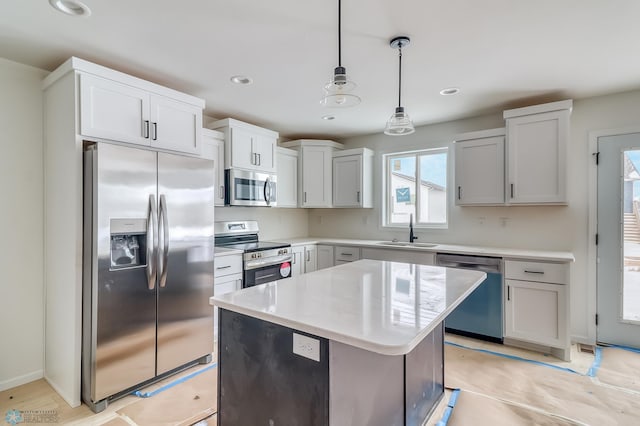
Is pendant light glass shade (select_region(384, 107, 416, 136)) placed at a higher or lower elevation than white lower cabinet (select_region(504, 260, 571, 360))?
higher

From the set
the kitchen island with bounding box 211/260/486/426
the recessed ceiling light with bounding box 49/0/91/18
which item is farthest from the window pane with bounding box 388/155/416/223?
the recessed ceiling light with bounding box 49/0/91/18

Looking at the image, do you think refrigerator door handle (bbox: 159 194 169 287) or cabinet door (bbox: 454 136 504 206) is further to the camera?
cabinet door (bbox: 454 136 504 206)

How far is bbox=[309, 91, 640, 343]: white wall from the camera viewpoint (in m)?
3.18

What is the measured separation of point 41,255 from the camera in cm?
256

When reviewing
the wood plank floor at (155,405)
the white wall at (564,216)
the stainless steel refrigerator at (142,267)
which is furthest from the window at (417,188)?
the stainless steel refrigerator at (142,267)

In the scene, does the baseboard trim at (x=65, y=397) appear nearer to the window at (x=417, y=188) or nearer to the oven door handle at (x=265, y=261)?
the oven door handle at (x=265, y=261)

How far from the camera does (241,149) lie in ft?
12.0

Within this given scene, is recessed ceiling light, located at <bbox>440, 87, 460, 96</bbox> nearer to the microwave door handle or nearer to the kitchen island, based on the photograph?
the kitchen island

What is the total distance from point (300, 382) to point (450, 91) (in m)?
2.89

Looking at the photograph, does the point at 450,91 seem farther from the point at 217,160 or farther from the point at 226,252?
the point at 226,252

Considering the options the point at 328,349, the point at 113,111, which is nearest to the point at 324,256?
the point at 113,111

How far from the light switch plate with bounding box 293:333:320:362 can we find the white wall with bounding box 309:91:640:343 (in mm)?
3230

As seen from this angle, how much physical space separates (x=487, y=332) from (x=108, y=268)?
343 cm
